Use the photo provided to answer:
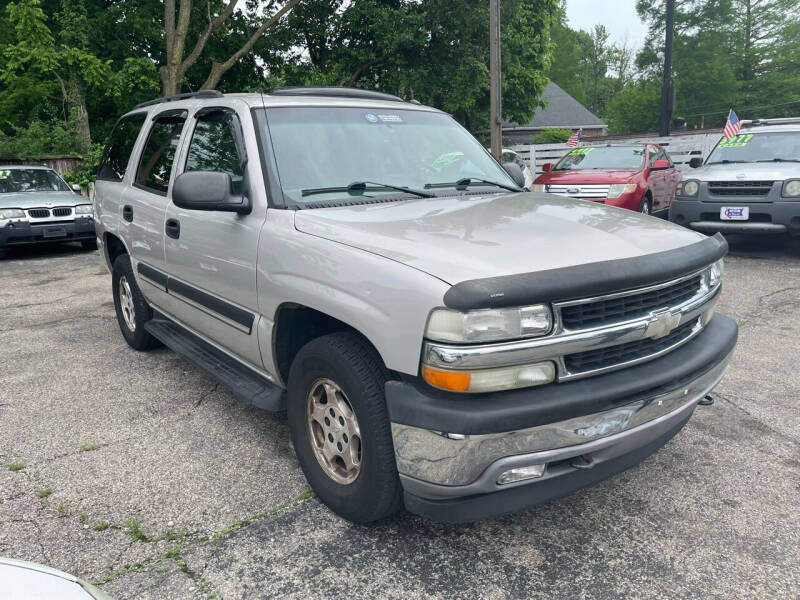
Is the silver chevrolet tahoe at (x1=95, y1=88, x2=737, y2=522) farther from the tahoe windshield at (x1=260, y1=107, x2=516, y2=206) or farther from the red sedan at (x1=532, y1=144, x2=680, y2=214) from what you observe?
the red sedan at (x1=532, y1=144, x2=680, y2=214)

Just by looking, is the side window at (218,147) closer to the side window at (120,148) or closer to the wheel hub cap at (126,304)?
the side window at (120,148)

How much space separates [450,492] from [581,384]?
0.59 metres

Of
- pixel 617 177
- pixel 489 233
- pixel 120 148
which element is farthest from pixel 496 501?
pixel 617 177

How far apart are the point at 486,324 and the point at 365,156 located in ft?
5.24

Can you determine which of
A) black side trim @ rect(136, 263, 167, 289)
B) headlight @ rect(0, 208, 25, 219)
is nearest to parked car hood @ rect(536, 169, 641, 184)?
black side trim @ rect(136, 263, 167, 289)

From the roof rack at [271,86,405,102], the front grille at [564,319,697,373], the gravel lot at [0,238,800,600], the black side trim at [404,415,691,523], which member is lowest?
the gravel lot at [0,238,800,600]

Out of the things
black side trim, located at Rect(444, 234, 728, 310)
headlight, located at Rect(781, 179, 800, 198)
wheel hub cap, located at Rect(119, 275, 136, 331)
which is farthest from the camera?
headlight, located at Rect(781, 179, 800, 198)

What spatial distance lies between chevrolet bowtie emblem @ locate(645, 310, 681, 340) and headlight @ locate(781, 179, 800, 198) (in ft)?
22.3

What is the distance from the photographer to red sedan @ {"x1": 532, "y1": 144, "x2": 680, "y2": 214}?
1042cm

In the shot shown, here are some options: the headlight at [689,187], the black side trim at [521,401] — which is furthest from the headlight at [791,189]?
the black side trim at [521,401]

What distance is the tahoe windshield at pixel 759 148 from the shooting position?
9.02 metres

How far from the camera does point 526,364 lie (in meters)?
2.21

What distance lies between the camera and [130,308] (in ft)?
17.3

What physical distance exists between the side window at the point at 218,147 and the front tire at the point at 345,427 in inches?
43.6
